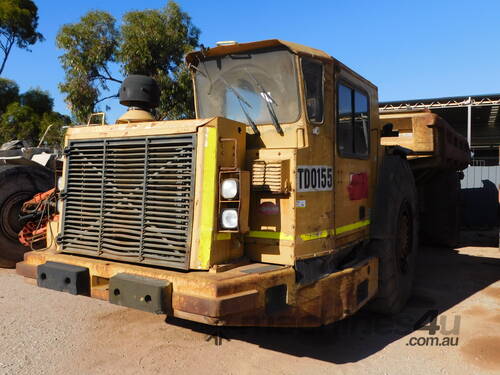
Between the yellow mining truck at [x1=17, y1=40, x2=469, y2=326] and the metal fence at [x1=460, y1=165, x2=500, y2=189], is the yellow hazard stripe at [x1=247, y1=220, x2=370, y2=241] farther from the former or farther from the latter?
the metal fence at [x1=460, y1=165, x2=500, y2=189]

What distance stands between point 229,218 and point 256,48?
A: 5.13ft

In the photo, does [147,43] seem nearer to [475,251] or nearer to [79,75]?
[79,75]

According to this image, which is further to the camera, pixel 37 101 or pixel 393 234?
pixel 37 101

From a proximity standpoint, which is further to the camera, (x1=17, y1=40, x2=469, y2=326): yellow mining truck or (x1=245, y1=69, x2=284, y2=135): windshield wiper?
(x1=245, y1=69, x2=284, y2=135): windshield wiper

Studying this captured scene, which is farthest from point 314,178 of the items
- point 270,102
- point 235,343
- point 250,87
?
point 235,343

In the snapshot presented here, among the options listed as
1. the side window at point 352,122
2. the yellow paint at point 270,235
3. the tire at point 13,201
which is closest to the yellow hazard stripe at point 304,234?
the yellow paint at point 270,235

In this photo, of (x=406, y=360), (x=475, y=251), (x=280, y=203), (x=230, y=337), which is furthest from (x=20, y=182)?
(x=475, y=251)

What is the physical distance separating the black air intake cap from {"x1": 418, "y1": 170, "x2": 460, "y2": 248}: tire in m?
6.05

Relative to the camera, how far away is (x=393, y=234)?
15.2 feet

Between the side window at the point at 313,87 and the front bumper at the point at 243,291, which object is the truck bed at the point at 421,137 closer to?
the side window at the point at 313,87

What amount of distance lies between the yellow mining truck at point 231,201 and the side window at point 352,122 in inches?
0.8

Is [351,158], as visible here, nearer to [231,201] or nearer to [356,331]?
[231,201]

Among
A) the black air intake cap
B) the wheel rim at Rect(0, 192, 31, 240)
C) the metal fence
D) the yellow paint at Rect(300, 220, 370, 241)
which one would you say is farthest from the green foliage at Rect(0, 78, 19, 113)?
the yellow paint at Rect(300, 220, 370, 241)

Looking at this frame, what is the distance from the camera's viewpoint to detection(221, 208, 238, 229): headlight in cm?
312
